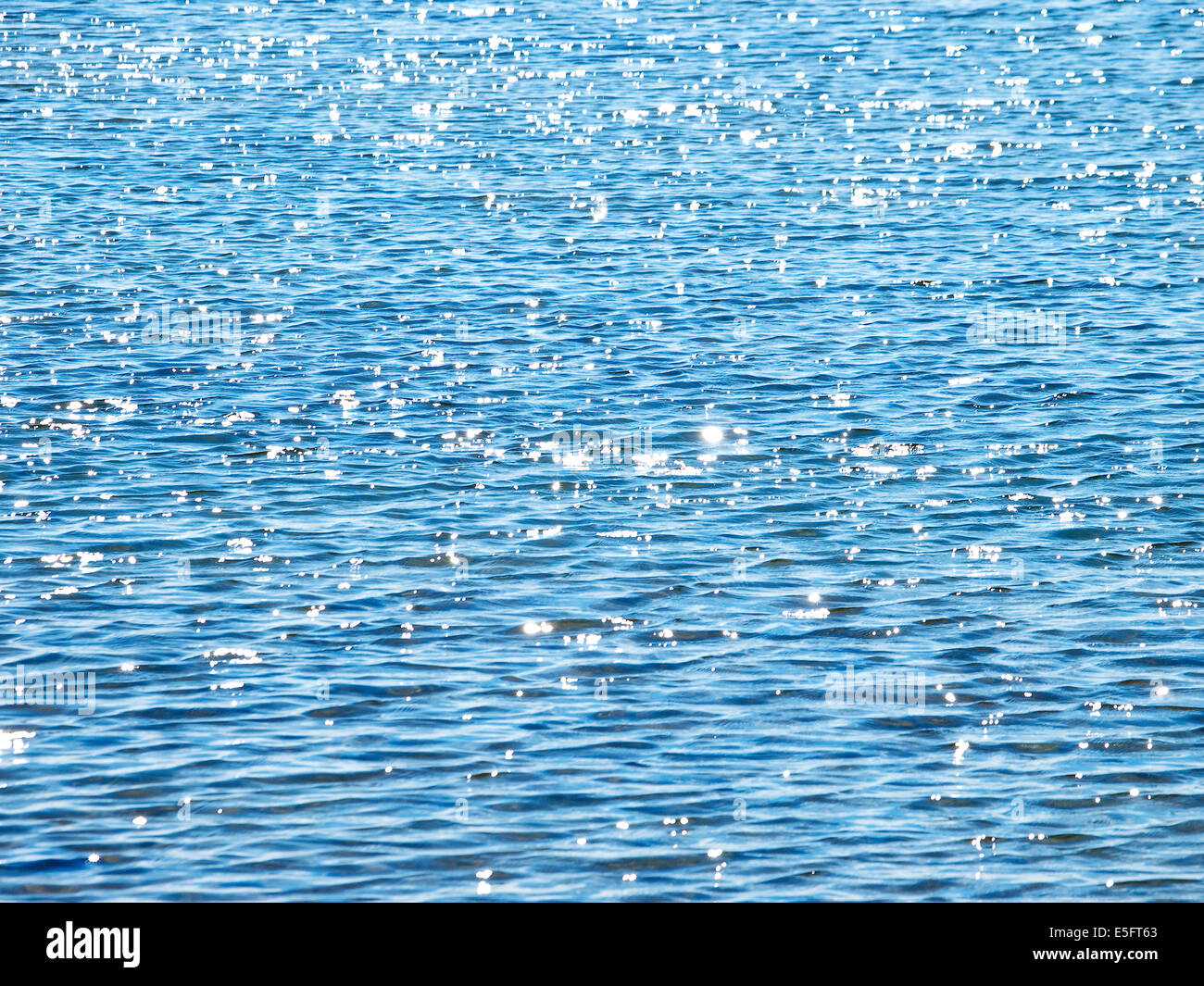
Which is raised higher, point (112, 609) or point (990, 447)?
point (990, 447)

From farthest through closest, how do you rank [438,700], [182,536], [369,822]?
[182,536], [438,700], [369,822]

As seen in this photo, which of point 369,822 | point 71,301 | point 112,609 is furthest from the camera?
point 71,301

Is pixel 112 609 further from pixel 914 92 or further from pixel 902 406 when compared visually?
pixel 914 92

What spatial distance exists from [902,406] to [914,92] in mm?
22126

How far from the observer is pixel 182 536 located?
74.3 ft

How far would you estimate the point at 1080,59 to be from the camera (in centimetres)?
4953

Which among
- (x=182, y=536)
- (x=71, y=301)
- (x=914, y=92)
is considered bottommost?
(x=182, y=536)

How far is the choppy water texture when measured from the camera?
1633 centimetres

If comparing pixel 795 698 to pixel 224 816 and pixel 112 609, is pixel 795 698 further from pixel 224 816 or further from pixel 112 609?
pixel 112 609

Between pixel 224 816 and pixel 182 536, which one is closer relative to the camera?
pixel 224 816

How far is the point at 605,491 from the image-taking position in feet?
80.2

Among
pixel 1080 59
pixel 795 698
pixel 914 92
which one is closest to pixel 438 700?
pixel 795 698

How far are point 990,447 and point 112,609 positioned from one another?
12999 mm

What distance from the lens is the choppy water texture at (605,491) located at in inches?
643
